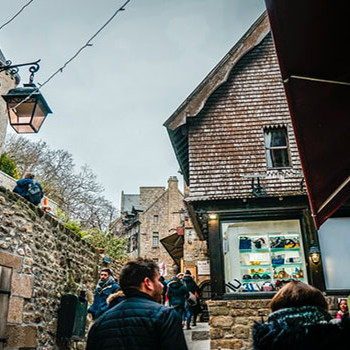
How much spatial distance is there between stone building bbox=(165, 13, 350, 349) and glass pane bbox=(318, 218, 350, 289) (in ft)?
0.08

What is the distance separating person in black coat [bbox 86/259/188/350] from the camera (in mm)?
2189

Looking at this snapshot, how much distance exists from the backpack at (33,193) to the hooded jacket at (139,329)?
15.6ft

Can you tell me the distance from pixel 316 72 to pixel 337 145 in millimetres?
498

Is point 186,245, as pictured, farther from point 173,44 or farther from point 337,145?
point 337,145

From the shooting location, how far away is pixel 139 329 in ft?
7.29

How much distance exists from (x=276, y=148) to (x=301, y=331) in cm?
975

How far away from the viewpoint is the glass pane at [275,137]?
11242 mm

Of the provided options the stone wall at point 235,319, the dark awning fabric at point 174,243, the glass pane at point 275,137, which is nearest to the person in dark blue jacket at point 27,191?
the stone wall at point 235,319

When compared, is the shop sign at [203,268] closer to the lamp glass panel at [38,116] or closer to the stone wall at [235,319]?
the stone wall at [235,319]

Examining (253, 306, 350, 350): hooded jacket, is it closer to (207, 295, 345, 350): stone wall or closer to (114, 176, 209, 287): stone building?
(207, 295, 345, 350): stone wall

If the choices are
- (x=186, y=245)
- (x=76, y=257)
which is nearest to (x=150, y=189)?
(x=186, y=245)

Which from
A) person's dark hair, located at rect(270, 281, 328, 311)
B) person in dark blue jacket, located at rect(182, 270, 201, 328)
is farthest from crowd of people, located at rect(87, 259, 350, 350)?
person in dark blue jacket, located at rect(182, 270, 201, 328)

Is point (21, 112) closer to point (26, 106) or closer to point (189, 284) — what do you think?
point (26, 106)

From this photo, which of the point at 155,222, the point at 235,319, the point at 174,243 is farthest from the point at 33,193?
the point at 155,222
